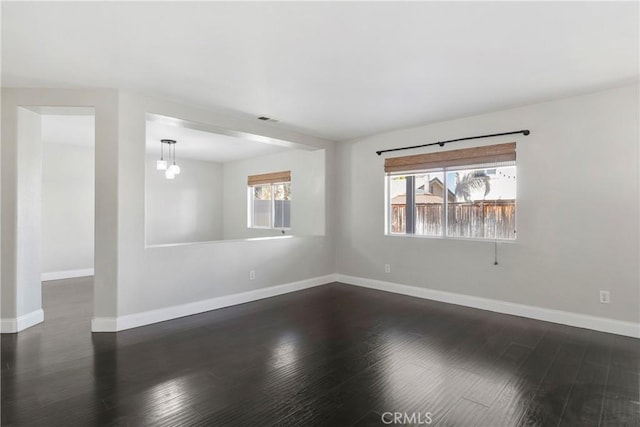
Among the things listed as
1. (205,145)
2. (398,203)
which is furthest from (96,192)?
(398,203)

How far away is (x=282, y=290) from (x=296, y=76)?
316cm

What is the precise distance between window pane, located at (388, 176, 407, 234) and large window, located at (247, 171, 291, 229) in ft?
7.94

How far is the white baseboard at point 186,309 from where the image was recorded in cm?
331

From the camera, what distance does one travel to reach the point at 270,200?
7273 millimetres

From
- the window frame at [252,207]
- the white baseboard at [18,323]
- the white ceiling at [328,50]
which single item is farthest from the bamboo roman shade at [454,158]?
the white baseboard at [18,323]

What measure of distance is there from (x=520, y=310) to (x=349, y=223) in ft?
9.07

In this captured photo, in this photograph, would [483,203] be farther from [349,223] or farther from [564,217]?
[349,223]

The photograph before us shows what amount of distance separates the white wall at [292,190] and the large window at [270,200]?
135mm

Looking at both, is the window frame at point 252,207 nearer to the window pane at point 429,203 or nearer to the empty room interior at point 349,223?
the empty room interior at point 349,223

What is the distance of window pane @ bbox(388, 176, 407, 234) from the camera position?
5008 mm

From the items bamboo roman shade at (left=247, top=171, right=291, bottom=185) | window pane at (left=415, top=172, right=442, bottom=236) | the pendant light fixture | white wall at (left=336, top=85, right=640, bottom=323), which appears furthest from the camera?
bamboo roman shade at (left=247, top=171, right=291, bottom=185)

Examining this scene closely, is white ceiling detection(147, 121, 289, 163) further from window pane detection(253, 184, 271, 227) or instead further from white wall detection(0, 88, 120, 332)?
white wall detection(0, 88, 120, 332)

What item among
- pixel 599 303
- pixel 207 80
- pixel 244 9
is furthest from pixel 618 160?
pixel 207 80

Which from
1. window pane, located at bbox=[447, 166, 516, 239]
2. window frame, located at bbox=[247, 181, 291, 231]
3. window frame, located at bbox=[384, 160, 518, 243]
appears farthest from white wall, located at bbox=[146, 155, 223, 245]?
window pane, located at bbox=[447, 166, 516, 239]
